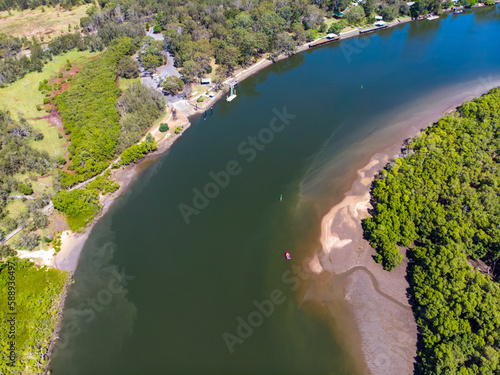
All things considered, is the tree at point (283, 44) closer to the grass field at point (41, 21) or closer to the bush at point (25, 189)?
the bush at point (25, 189)

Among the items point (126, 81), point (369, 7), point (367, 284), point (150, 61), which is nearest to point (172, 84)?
point (150, 61)

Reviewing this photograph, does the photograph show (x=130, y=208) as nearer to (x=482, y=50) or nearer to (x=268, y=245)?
(x=268, y=245)

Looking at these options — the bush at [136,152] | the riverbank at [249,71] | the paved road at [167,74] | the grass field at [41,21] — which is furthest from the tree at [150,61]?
the grass field at [41,21]

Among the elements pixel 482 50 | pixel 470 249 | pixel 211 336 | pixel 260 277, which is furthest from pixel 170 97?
pixel 482 50
